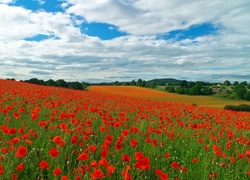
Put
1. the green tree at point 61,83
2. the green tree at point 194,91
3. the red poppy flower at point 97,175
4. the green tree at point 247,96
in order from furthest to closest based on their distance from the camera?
the green tree at point 194,91 < the green tree at point 247,96 < the green tree at point 61,83 < the red poppy flower at point 97,175

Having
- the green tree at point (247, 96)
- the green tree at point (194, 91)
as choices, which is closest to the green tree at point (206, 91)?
the green tree at point (194, 91)

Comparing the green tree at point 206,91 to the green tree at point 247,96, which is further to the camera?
Answer: the green tree at point 206,91

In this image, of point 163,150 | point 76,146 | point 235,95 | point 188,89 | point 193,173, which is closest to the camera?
point 193,173

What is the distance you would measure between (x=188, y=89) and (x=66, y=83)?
84.4 ft

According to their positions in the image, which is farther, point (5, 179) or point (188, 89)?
point (188, 89)

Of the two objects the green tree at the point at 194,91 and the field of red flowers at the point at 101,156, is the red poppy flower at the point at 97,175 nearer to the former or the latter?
the field of red flowers at the point at 101,156

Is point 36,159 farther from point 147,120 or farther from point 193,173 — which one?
point 147,120

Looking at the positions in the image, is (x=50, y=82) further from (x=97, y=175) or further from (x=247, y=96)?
(x=97, y=175)

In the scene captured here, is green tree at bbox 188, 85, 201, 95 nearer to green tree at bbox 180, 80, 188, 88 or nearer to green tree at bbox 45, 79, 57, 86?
green tree at bbox 180, 80, 188, 88

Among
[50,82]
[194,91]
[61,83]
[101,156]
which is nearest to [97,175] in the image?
[101,156]

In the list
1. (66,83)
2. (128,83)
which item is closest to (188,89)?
(128,83)

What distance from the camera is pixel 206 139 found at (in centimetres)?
620

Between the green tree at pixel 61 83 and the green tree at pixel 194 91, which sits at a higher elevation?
the green tree at pixel 61 83

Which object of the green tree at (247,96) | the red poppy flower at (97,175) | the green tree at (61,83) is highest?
the green tree at (61,83)
